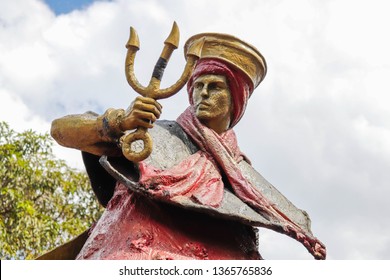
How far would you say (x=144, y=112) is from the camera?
2842 mm

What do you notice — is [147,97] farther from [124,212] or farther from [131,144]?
[124,212]

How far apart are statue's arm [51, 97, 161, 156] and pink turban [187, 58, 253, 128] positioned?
619mm

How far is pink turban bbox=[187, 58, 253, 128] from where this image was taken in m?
3.51

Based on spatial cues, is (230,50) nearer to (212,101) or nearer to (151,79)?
(212,101)

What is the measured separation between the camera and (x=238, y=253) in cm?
323

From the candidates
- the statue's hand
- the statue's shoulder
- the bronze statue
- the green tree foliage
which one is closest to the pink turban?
the bronze statue

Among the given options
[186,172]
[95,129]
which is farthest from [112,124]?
[186,172]

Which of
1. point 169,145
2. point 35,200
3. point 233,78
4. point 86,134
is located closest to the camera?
point 86,134

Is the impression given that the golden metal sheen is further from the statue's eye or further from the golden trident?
the golden trident

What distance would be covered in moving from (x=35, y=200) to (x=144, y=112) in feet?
26.3

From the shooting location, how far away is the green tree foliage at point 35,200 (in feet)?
30.5

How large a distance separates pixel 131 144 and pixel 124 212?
1.07ft

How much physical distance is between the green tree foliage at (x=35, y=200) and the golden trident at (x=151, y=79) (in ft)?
20.9

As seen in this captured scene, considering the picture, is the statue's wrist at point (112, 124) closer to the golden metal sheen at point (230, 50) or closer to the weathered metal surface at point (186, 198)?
the weathered metal surface at point (186, 198)
